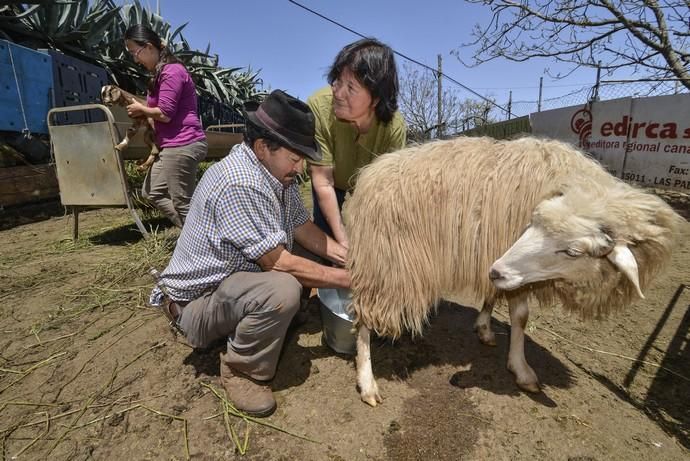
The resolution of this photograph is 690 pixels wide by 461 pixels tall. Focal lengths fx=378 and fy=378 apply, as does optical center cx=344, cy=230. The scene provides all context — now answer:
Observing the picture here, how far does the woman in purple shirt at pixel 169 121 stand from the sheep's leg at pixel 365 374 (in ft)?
8.14

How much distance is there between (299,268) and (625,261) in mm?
1447

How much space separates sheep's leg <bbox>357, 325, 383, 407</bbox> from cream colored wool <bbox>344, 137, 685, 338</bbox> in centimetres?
12

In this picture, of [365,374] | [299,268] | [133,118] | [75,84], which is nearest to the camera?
[299,268]

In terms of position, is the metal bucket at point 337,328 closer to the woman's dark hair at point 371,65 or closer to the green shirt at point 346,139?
the green shirt at point 346,139

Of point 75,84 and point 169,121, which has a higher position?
point 75,84

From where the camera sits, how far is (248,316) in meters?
1.83

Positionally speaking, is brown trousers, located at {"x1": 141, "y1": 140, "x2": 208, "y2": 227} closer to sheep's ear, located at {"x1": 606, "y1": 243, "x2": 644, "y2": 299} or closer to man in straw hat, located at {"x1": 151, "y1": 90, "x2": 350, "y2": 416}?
man in straw hat, located at {"x1": 151, "y1": 90, "x2": 350, "y2": 416}

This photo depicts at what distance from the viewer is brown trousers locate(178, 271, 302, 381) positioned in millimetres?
1806

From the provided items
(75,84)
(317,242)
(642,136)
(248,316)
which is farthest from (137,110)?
(642,136)

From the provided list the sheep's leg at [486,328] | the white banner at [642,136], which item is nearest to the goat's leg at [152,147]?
the sheep's leg at [486,328]

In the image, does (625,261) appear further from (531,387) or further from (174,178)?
(174,178)

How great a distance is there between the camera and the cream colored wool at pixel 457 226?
1867mm

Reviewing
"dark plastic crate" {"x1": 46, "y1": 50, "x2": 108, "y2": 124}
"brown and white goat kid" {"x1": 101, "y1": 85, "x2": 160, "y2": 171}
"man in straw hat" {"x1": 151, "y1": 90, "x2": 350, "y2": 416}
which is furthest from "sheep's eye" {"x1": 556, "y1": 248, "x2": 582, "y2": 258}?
"dark plastic crate" {"x1": 46, "y1": 50, "x2": 108, "y2": 124}

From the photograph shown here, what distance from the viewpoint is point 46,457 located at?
1.68 m
